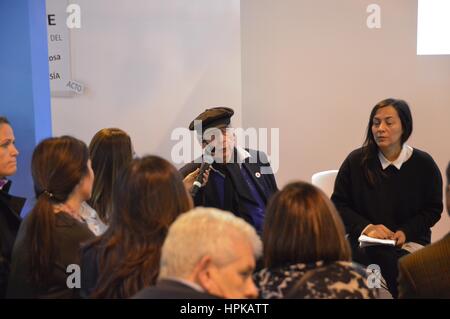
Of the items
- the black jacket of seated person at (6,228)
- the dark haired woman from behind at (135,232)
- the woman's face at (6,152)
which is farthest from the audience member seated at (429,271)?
the woman's face at (6,152)

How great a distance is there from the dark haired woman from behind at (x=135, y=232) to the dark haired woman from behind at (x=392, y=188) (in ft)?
5.35

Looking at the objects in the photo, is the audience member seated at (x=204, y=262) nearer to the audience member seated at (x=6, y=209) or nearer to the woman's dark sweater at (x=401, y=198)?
the audience member seated at (x=6, y=209)

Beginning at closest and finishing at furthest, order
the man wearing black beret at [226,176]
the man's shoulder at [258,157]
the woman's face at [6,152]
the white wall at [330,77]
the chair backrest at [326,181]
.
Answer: the woman's face at [6,152]
the man wearing black beret at [226,176]
the man's shoulder at [258,157]
the chair backrest at [326,181]
the white wall at [330,77]

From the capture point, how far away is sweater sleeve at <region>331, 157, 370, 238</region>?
124 inches

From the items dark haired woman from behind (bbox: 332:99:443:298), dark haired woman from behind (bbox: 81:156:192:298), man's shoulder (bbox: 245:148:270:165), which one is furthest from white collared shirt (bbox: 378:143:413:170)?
dark haired woman from behind (bbox: 81:156:192:298)

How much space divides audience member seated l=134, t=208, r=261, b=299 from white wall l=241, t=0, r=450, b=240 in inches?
128

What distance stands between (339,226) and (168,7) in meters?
3.26

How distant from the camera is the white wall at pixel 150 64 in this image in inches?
175

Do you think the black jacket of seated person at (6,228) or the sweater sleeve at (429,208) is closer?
the black jacket of seated person at (6,228)

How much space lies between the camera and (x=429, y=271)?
1774 mm

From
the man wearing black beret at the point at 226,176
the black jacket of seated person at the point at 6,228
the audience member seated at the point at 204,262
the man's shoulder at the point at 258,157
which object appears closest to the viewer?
the audience member seated at the point at 204,262

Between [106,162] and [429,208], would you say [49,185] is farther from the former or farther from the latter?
[429,208]

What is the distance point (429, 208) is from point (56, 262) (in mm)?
2191

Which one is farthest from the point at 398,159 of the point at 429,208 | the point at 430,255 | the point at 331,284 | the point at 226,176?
the point at 331,284
